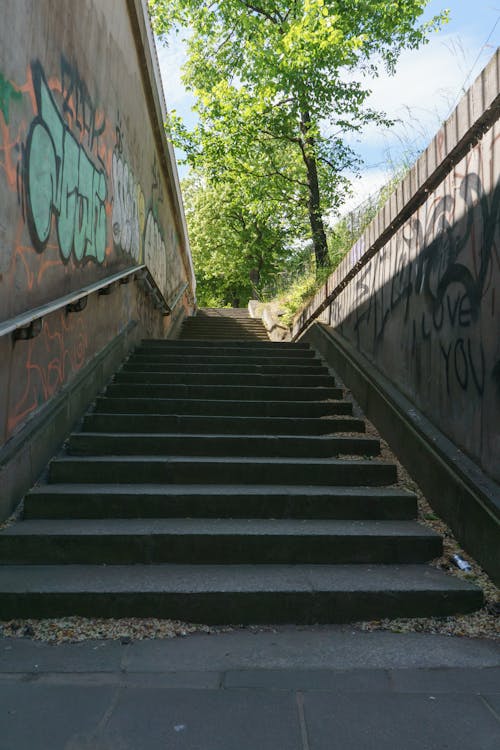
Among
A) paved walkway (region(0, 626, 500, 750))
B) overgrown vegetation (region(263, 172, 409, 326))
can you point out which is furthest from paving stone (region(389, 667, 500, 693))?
overgrown vegetation (region(263, 172, 409, 326))

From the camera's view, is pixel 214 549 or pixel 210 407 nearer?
pixel 214 549

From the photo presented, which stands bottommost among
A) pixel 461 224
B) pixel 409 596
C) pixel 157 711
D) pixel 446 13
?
pixel 157 711

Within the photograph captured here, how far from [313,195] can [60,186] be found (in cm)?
939

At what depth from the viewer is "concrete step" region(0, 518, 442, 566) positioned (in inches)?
133

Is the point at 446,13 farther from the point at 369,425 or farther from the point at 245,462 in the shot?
the point at 245,462

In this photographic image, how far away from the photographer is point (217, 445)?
473 centimetres

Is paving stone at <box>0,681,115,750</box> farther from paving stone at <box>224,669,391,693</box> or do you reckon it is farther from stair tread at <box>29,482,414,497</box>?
stair tread at <box>29,482,414,497</box>

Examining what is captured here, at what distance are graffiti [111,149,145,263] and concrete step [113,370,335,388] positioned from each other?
1710mm

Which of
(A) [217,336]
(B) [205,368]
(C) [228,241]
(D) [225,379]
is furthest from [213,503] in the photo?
(C) [228,241]

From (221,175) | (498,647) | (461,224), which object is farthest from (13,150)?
(221,175)

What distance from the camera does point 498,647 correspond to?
2.75 meters

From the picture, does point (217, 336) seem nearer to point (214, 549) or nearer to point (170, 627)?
point (214, 549)

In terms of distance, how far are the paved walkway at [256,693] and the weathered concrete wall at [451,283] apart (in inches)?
52.4

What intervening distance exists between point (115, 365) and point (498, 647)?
490 centimetres
